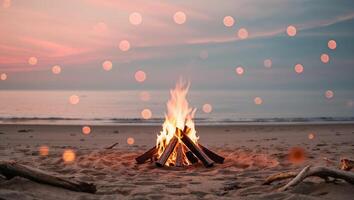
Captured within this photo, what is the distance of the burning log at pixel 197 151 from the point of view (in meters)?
9.71

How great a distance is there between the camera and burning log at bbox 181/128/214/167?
9.71m

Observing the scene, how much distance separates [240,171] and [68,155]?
17.4 ft

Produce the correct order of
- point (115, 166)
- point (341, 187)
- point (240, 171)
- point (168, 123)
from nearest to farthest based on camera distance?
point (341, 187) < point (240, 171) < point (115, 166) < point (168, 123)

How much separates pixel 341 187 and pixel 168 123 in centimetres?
571

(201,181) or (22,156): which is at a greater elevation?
(22,156)

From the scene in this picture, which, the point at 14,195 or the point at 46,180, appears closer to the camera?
the point at 14,195

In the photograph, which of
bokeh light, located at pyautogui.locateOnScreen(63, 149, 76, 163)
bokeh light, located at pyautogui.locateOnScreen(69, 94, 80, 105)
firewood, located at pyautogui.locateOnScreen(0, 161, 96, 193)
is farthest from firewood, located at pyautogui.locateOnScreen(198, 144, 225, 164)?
bokeh light, located at pyautogui.locateOnScreen(69, 94, 80, 105)

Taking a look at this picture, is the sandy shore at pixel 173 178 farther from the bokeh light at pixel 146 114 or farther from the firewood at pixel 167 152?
the bokeh light at pixel 146 114

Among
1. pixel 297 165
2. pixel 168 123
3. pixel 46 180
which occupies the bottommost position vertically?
pixel 297 165

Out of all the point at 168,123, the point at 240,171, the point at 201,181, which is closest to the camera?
the point at 201,181

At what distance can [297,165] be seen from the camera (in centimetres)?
952

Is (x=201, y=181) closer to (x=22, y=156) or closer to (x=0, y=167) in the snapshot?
(x=0, y=167)

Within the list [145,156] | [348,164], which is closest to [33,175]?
[145,156]

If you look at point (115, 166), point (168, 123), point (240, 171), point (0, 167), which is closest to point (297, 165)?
point (240, 171)
